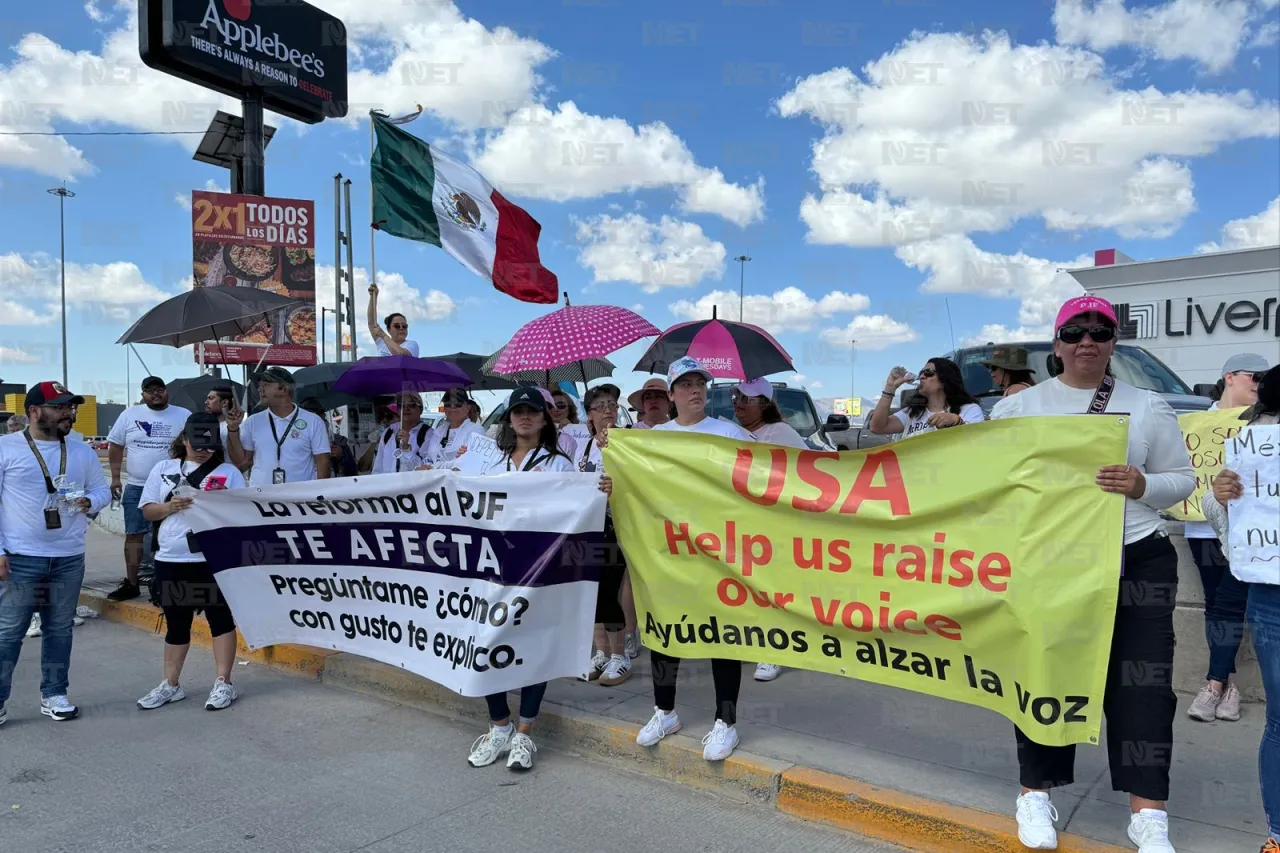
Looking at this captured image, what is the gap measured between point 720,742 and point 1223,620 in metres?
2.80

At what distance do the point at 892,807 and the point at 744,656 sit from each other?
3.00 ft

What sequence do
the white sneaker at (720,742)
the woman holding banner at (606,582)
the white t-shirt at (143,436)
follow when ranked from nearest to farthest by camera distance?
the white sneaker at (720,742)
the woman holding banner at (606,582)
the white t-shirt at (143,436)

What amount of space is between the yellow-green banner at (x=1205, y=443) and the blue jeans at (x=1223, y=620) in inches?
16.9

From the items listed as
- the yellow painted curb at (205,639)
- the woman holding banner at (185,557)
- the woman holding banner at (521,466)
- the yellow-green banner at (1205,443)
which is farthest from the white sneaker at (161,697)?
the yellow-green banner at (1205,443)

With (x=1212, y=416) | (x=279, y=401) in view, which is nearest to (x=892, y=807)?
(x=1212, y=416)

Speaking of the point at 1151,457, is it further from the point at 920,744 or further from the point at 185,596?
the point at 185,596

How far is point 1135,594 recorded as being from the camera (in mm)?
3158

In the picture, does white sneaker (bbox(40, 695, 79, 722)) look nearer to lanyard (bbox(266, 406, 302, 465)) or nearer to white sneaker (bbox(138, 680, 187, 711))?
white sneaker (bbox(138, 680, 187, 711))

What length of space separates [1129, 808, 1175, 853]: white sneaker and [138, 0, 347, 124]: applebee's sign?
13521 millimetres

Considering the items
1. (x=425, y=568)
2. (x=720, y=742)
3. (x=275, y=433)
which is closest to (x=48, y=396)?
(x=275, y=433)

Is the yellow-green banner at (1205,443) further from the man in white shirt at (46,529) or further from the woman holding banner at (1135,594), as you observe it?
the man in white shirt at (46,529)

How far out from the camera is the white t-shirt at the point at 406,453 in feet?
24.6

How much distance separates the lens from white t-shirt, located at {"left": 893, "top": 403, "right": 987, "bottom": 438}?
5.11 meters

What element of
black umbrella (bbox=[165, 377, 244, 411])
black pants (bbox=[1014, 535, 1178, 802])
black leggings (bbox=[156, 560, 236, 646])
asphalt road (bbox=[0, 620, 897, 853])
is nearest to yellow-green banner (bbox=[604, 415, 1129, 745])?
black pants (bbox=[1014, 535, 1178, 802])
